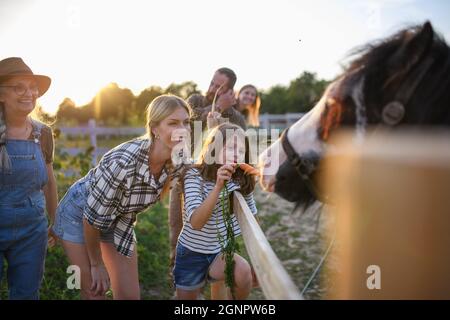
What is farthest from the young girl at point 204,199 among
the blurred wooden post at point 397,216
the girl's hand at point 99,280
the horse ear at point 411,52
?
the horse ear at point 411,52

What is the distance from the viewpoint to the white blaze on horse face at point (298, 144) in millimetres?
2058

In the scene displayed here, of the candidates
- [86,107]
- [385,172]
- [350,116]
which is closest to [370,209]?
[385,172]

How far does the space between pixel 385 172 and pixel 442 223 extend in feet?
1.01

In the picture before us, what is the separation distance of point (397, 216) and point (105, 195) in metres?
1.76

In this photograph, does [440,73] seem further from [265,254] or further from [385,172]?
[265,254]

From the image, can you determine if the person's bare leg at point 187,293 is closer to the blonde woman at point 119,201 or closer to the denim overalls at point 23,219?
the blonde woman at point 119,201

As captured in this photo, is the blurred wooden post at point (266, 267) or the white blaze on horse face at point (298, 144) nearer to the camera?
the blurred wooden post at point (266, 267)

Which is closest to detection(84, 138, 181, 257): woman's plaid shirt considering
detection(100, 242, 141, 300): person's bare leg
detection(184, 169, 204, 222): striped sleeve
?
detection(184, 169, 204, 222): striped sleeve

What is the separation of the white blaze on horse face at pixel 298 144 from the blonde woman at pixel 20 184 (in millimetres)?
1539

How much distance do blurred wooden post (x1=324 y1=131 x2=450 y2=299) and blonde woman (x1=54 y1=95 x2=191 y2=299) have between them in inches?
50.9

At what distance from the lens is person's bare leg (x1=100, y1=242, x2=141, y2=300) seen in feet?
10.1

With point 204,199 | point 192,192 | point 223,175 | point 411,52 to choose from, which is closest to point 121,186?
point 192,192

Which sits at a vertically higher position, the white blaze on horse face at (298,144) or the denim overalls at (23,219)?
the white blaze on horse face at (298,144)

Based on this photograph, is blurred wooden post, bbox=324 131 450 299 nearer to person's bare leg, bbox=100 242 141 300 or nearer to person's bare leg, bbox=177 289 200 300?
person's bare leg, bbox=177 289 200 300
